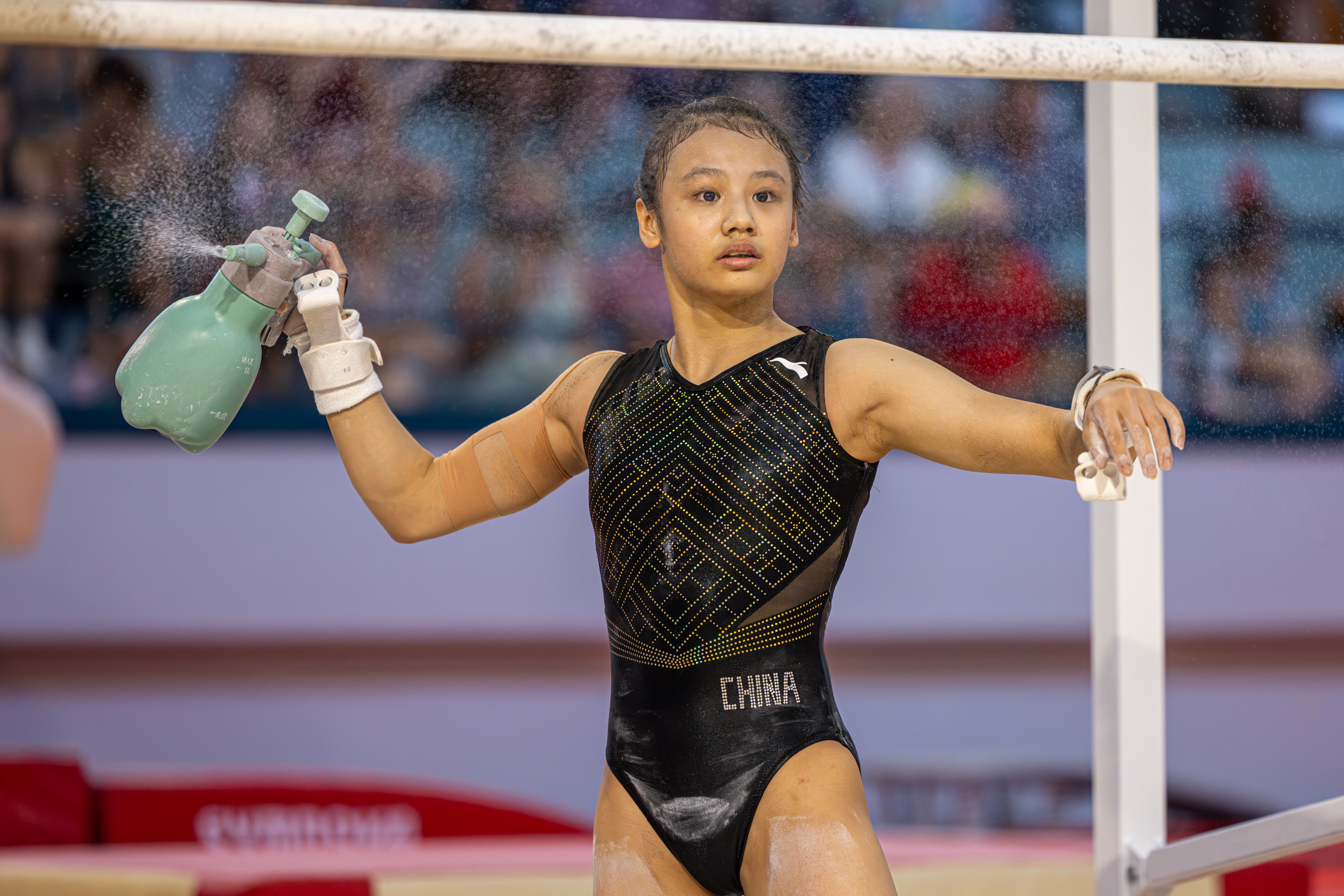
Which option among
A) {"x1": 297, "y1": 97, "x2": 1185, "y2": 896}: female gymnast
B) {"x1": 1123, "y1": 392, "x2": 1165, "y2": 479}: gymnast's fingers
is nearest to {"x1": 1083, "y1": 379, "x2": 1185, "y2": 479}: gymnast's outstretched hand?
{"x1": 1123, "y1": 392, "x2": 1165, "y2": 479}: gymnast's fingers

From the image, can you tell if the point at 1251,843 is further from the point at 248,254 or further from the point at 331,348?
the point at 248,254

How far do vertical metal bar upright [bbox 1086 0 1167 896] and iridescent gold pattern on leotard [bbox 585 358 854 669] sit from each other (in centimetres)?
63

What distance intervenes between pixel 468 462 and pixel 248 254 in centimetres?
34

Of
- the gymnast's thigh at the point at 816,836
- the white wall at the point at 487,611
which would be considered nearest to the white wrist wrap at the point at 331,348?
the gymnast's thigh at the point at 816,836

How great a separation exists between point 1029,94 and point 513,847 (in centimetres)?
197

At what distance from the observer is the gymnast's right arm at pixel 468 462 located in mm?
1365

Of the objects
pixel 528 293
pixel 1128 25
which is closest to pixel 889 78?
pixel 1128 25

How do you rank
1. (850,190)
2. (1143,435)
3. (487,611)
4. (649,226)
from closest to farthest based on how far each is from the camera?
(1143,435) < (649,226) < (850,190) < (487,611)

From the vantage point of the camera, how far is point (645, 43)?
1104 mm

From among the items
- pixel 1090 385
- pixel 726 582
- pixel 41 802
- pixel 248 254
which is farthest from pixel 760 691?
pixel 41 802

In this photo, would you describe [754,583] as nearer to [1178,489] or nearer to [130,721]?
[1178,489]

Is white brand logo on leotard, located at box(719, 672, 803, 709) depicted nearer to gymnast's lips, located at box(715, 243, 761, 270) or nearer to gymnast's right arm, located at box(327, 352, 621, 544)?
gymnast's right arm, located at box(327, 352, 621, 544)

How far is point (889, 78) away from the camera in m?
1.85

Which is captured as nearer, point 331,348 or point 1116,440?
point 1116,440
